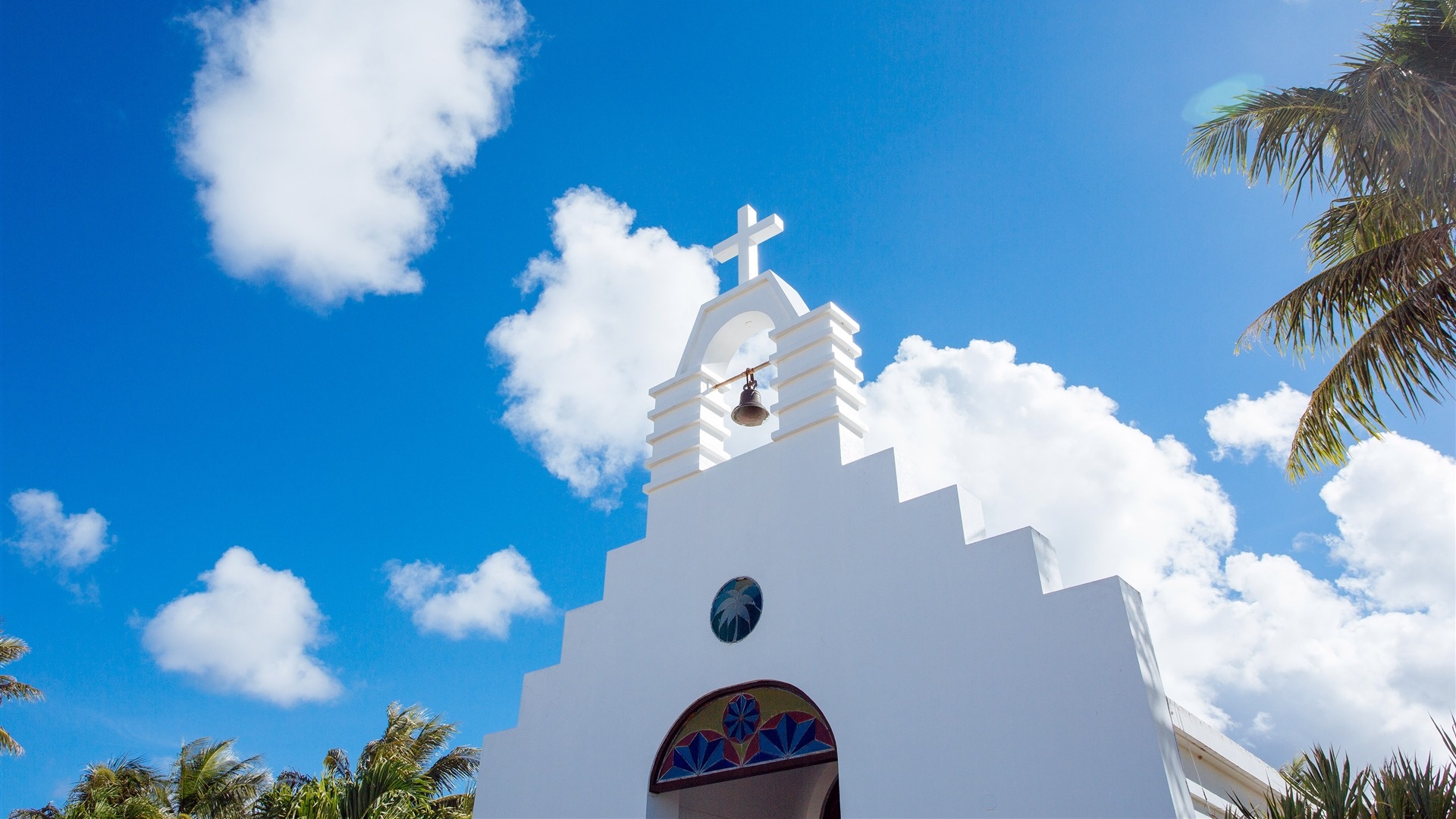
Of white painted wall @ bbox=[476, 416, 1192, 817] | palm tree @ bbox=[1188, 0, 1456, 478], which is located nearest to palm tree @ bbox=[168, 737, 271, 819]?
white painted wall @ bbox=[476, 416, 1192, 817]

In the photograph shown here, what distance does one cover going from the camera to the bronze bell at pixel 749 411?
995cm

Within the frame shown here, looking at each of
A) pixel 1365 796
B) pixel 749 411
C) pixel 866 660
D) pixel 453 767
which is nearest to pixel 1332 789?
pixel 1365 796

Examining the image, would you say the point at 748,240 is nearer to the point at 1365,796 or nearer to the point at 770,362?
the point at 770,362

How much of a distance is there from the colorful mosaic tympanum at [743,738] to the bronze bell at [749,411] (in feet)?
8.55

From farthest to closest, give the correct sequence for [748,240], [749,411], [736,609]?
[748,240] < [749,411] < [736,609]

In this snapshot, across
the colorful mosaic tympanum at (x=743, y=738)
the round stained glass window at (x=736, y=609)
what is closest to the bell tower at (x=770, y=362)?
the round stained glass window at (x=736, y=609)

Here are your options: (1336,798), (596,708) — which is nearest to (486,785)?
(596,708)

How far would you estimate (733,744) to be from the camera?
327 inches

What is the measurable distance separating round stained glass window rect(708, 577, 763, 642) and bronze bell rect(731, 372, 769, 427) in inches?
66.0

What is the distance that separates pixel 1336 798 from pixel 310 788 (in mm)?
7832

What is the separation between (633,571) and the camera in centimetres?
980

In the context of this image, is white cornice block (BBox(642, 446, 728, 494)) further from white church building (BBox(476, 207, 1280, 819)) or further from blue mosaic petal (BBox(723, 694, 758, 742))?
blue mosaic petal (BBox(723, 694, 758, 742))

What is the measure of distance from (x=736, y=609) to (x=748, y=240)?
13.4 ft

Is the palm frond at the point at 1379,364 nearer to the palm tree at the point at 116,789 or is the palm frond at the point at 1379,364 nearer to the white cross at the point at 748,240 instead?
the white cross at the point at 748,240
